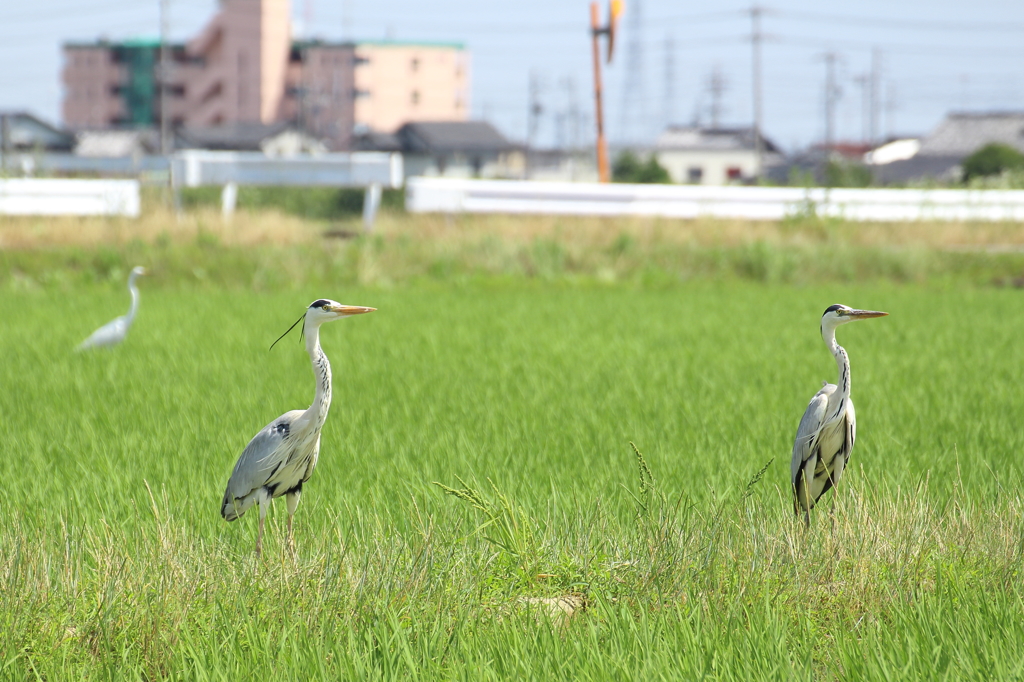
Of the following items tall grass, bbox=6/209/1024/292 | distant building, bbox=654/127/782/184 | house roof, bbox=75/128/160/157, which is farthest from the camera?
distant building, bbox=654/127/782/184

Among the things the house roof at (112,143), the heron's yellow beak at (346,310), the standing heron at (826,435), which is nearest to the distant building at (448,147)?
the house roof at (112,143)

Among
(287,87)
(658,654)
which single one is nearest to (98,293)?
(658,654)

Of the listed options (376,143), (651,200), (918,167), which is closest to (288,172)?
(651,200)

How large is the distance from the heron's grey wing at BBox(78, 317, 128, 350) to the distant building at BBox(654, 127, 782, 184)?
174 ft

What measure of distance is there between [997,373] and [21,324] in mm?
7687

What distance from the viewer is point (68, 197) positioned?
13.1 meters

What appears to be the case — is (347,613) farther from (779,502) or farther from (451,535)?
(779,502)

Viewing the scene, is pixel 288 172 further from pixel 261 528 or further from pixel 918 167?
pixel 918 167

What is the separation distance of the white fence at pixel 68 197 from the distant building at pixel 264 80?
151 ft

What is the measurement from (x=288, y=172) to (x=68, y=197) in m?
3.15

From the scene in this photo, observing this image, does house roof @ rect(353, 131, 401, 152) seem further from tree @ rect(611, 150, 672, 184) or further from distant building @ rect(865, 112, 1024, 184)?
distant building @ rect(865, 112, 1024, 184)

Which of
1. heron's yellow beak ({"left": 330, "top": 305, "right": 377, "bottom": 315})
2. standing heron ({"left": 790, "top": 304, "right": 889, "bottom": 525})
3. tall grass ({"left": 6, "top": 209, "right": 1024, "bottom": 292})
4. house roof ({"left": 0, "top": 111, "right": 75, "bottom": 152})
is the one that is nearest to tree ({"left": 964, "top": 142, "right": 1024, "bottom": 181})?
tall grass ({"left": 6, "top": 209, "right": 1024, "bottom": 292})

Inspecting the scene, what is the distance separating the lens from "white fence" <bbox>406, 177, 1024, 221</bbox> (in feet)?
46.4

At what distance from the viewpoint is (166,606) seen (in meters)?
2.51
